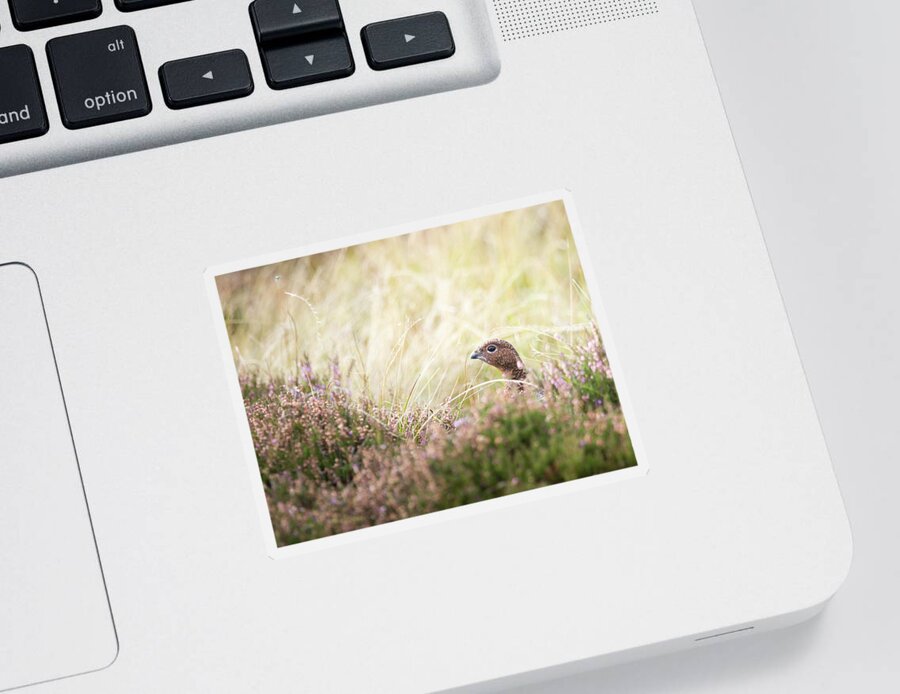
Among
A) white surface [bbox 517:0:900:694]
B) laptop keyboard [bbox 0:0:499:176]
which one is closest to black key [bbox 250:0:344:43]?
laptop keyboard [bbox 0:0:499:176]

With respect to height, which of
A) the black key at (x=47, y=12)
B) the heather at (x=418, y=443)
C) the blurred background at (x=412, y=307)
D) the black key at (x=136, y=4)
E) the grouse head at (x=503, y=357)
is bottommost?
the heather at (x=418, y=443)

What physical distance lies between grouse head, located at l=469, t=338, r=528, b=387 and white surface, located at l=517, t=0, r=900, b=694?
0.57 feet

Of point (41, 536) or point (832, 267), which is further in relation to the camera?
point (832, 267)

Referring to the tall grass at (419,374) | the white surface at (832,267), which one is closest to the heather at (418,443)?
the tall grass at (419,374)

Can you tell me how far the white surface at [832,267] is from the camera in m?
0.42

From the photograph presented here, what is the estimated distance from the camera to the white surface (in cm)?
42

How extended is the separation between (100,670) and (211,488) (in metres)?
0.10

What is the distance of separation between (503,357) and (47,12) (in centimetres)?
30

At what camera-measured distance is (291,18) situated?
0.42 meters

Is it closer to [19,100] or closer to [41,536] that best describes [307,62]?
[19,100]

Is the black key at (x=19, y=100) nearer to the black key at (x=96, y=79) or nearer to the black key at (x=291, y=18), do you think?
the black key at (x=96, y=79)

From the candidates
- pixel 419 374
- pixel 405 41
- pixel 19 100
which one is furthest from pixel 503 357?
pixel 19 100

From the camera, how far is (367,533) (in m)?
0.37

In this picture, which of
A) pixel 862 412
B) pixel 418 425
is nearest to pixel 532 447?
pixel 418 425
